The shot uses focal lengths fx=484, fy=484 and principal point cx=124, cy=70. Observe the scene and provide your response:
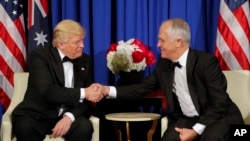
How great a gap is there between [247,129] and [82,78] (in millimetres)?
1789

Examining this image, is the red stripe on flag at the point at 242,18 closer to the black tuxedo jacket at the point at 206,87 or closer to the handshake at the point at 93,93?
the black tuxedo jacket at the point at 206,87

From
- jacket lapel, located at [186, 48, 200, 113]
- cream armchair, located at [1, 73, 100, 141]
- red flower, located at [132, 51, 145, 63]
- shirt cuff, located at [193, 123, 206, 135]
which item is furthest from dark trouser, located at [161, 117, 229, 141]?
red flower, located at [132, 51, 145, 63]

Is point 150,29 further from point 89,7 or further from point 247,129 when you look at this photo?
point 247,129

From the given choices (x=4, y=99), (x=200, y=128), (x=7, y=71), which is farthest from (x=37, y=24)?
(x=200, y=128)

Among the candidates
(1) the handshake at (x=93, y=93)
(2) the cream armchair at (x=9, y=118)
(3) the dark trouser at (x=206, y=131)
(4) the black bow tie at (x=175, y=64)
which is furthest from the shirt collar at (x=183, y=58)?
(2) the cream armchair at (x=9, y=118)

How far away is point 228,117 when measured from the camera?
370cm

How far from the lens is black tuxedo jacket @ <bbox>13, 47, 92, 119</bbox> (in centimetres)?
384

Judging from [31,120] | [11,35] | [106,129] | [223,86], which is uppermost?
[11,35]

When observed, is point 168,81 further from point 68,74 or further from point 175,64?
point 68,74

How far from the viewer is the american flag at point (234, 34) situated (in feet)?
15.6

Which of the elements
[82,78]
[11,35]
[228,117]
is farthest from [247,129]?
[11,35]

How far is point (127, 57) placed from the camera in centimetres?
452

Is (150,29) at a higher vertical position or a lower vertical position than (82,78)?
higher

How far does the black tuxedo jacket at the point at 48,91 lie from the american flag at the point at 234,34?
1.56 m
